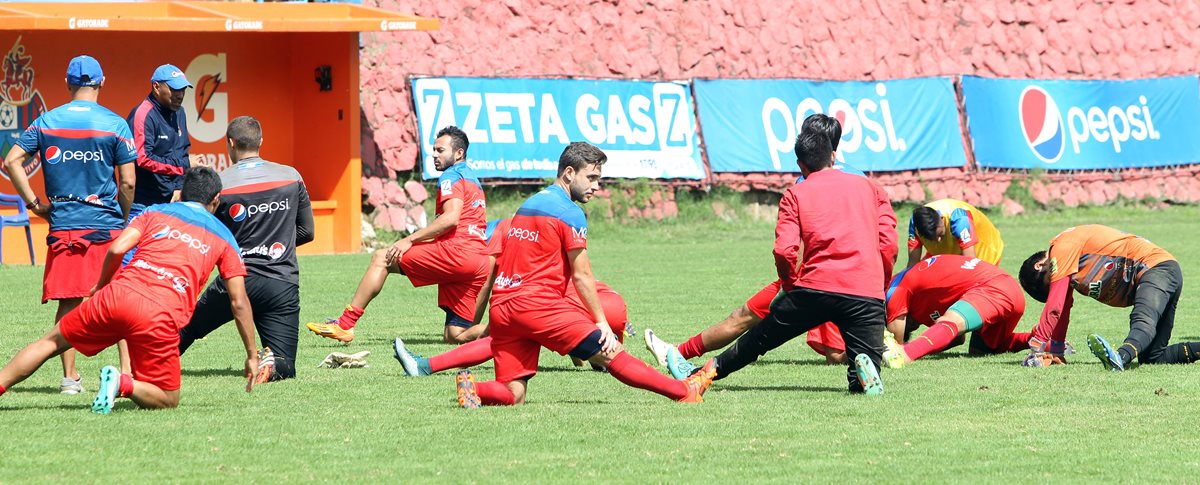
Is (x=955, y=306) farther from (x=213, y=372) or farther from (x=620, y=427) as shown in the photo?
(x=213, y=372)

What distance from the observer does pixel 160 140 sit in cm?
962

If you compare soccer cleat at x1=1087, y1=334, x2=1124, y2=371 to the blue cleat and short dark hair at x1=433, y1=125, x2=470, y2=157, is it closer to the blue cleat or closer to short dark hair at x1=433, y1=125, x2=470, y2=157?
the blue cleat

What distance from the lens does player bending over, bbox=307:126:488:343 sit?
11516 millimetres

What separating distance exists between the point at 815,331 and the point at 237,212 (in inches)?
151

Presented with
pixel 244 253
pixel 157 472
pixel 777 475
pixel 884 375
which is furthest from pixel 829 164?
pixel 157 472

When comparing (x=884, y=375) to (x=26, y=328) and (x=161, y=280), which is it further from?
(x=26, y=328)

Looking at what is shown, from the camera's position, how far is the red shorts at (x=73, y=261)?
29.1ft

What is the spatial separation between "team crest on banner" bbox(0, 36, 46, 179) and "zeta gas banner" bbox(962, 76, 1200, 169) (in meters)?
14.8

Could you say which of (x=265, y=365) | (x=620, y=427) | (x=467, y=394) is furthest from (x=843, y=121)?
(x=620, y=427)

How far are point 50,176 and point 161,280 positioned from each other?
5.09 ft

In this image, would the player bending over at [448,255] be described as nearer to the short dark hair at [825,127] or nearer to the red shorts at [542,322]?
the red shorts at [542,322]

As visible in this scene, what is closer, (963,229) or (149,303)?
(149,303)

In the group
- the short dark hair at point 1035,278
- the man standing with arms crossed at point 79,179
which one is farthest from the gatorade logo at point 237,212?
the short dark hair at point 1035,278

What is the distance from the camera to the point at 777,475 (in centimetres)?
643
